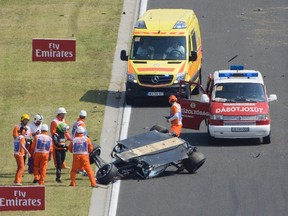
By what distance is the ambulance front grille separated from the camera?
42.3 meters

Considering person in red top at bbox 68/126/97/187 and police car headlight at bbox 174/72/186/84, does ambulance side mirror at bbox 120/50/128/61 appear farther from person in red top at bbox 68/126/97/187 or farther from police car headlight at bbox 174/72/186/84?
person in red top at bbox 68/126/97/187

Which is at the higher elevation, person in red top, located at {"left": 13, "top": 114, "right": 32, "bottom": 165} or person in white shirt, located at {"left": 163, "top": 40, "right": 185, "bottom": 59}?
person in white shirt, located at {"left": 163, "top": 40, "right": 185, "bottom": 59}

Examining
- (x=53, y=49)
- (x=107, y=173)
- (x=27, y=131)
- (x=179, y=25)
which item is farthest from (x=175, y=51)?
(x=107, y=173)

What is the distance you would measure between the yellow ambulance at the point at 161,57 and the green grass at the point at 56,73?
5.24 feet

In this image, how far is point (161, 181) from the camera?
35.4 metres

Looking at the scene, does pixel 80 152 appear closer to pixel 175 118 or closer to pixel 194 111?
pixel 175 118

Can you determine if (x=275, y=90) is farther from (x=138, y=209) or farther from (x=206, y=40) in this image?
(x=138, y=209)

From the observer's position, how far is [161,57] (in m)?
42.9

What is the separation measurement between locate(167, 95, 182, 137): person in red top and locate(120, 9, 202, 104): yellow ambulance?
424 centimetres

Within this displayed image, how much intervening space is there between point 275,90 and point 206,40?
629 centimetres

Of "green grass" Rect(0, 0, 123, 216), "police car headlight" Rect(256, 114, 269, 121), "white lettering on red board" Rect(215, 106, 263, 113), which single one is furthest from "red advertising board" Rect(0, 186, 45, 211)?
"police car headlight" Rect(256, 114, 269, 121)

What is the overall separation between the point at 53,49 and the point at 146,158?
6381mm

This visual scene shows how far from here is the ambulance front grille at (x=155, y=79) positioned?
4232 cm

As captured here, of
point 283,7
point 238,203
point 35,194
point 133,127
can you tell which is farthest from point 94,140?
point 283,7
